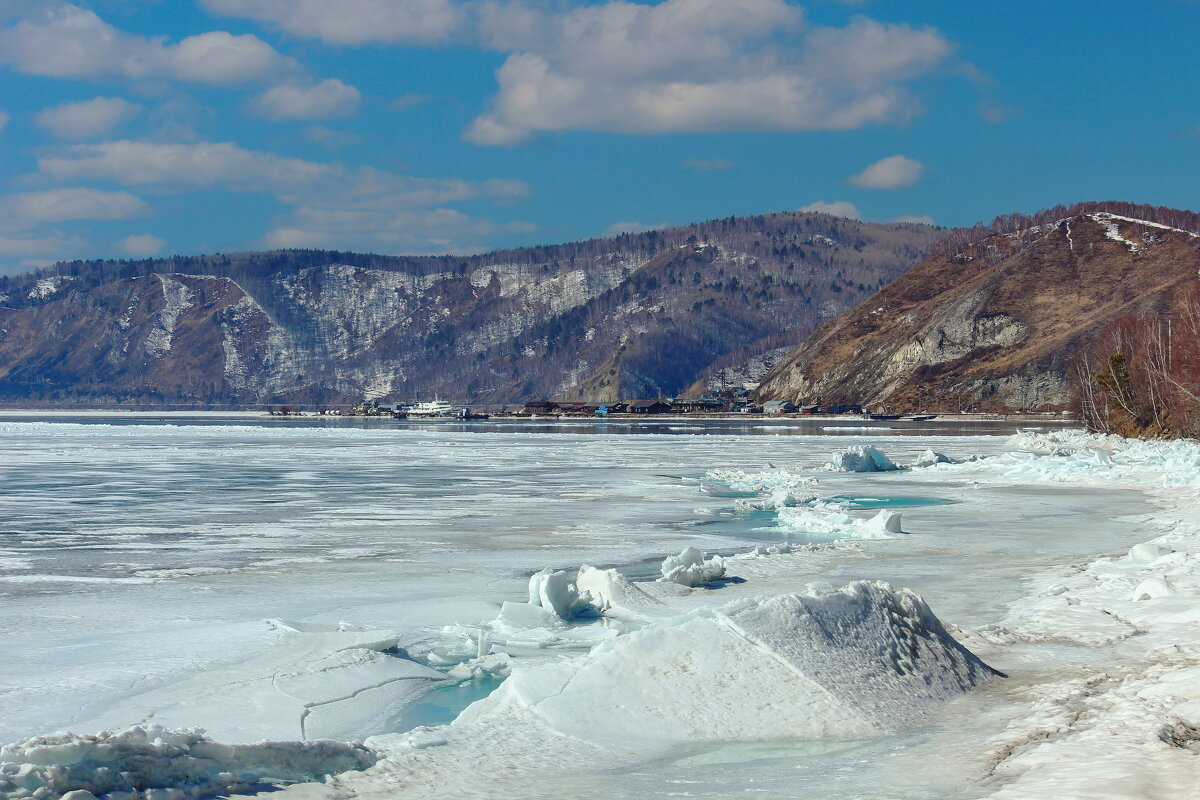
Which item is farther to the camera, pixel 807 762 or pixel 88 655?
pixel 88 655

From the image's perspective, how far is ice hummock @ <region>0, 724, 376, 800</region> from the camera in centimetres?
713

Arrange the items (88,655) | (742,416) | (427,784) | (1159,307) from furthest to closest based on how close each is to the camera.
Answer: (742,416) → (1159,307) → (88,655) → (427,784)

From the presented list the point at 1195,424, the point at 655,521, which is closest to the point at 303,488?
the point at 655,521

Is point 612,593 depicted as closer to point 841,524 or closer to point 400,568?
point 400,568

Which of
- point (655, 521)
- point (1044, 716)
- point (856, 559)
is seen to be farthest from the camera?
point (655, 521)

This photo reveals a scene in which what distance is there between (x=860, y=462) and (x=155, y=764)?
3993cm

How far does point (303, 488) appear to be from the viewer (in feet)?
117

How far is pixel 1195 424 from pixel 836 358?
14168 cm

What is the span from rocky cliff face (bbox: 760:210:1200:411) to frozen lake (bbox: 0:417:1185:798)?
12199 centimetres

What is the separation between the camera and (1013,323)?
16738cm

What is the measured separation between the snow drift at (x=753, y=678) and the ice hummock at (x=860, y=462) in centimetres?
3450

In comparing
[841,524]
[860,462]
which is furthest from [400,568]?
[860,462]

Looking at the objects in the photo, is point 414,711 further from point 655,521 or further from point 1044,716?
point 655,521

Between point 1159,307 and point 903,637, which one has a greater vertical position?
point 1159,307
